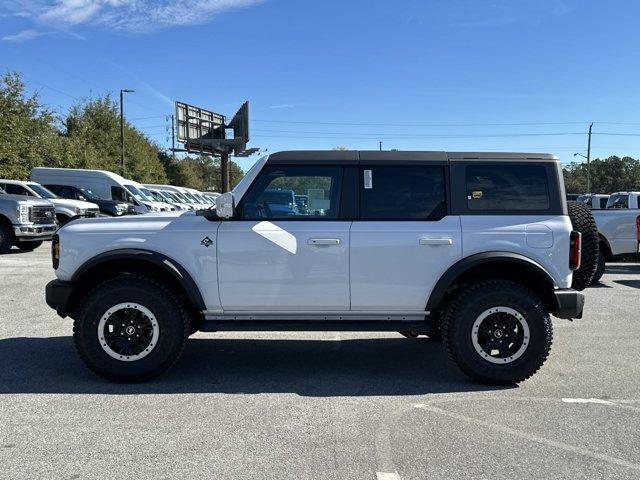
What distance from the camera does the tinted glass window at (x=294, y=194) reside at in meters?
4.96

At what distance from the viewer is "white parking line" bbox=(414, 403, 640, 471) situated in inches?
136

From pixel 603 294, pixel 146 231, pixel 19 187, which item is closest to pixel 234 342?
pixel 146 231

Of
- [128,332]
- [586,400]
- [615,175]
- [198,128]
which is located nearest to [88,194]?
[198,128]

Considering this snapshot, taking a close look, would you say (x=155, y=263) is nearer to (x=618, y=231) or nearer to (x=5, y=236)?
(x=618, y=231)

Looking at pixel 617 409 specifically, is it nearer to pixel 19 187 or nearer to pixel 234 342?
pixel 234 342

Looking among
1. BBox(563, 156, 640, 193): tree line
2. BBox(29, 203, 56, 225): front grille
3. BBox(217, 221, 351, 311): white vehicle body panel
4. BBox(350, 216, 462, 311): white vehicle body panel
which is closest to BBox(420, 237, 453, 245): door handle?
BBox(350, 216, 462, 311): white vehicle body panel

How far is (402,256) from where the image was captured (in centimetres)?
484

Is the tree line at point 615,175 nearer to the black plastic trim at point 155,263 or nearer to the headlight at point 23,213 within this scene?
the headlight at point 23,213

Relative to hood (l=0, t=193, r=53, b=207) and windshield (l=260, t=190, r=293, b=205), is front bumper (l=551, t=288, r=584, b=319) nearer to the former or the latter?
windshield (l=260, t=190, r=293, b=205)

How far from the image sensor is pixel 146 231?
16.1ft

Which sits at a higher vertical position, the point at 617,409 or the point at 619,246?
the point at 619,246

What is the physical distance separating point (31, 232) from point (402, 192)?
13.6 meters

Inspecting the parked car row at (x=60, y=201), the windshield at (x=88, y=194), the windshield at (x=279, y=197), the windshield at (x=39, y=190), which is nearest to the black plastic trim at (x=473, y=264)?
the windshield at (x=279, y=197)

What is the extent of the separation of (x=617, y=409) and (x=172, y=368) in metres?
3.78
